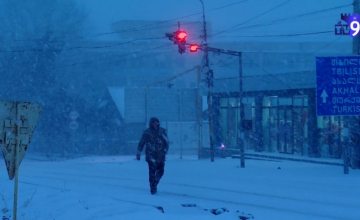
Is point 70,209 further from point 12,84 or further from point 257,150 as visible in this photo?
point 12,84

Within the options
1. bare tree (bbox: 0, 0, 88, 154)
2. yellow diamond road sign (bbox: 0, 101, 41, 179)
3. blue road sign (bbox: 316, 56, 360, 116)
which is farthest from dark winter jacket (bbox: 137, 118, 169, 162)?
bare tree (bbox: 0, 0, 88, 154)

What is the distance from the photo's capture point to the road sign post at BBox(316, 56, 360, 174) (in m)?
17.8

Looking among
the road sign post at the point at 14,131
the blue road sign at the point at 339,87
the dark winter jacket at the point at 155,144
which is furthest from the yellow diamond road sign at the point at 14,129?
the blue road sign at the point at 339,87

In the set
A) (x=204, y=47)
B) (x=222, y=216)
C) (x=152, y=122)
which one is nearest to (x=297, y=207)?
(x=222, y=216)

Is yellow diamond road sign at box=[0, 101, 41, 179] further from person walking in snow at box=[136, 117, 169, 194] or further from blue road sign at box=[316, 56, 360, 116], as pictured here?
blue road sign at box=[316, 56, 360, 116]

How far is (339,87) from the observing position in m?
17.9

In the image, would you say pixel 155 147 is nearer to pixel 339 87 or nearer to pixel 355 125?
pixel 339 87

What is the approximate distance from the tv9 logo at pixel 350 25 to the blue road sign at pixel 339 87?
1243 millimetres

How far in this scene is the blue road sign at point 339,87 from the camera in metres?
17.8

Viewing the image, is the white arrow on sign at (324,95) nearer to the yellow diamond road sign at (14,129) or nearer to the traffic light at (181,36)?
the traffic light at (181,36)

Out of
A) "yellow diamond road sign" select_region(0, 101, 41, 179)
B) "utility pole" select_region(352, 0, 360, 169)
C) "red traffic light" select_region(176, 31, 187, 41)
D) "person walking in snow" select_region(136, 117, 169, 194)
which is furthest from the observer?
"red traffic light" select_region(176, 31, 187, 41)

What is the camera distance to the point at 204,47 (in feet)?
80.4

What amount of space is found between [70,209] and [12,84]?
1344 inches

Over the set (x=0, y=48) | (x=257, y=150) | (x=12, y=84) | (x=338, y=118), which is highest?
(x=0, y=48)
